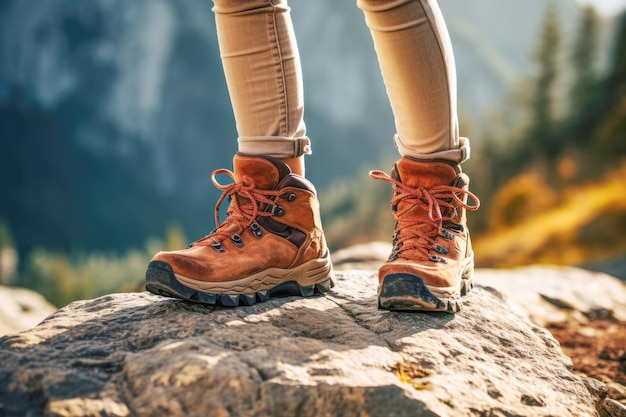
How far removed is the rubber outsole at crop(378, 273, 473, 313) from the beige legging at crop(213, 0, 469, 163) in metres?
0.59

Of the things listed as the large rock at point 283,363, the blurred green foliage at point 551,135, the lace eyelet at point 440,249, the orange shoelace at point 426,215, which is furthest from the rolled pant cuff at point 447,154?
the blurred green foliage at point 551,135

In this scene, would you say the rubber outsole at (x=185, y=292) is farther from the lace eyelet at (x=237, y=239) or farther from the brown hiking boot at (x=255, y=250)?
the lace eyelet at (x=237, y=239)

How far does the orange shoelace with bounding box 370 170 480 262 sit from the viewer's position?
261 centimetres

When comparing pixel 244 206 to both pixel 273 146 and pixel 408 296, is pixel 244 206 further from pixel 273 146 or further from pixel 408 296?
pixel 408 296

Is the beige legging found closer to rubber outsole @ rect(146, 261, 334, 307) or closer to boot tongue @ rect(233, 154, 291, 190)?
boot tongue @ rect(233, 154, 291, 190)

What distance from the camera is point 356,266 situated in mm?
4988

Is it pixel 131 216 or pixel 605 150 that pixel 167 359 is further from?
pixel 131 216

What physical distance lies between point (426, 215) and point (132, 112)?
112 metres

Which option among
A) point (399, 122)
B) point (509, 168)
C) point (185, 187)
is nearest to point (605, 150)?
point (509, 168)

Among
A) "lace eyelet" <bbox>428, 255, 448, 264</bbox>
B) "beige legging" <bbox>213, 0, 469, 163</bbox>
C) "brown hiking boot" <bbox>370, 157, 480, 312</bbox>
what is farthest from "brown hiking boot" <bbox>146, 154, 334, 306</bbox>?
"lace eyelet" <bbox>428, 255, 448, 264</bbox>

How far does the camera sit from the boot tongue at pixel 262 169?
8.63 feet

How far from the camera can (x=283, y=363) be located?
6.49ft

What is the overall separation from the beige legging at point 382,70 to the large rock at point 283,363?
78cm

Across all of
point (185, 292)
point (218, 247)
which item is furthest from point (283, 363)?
point (218, 247)
